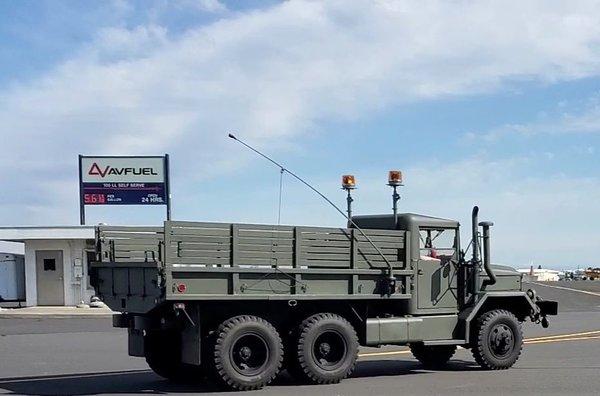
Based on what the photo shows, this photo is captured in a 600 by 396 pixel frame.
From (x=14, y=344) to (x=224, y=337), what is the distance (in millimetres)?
9004

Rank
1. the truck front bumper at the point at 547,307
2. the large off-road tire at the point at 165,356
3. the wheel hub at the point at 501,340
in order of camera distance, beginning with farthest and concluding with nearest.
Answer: the truck front bumper at the point at 547,307
the wheel hub at the point at 501,340
the large off-road tire at the point at 165,356

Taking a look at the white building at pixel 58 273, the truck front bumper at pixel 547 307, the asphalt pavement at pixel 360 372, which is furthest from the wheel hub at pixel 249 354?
the white building at pixel 58 273

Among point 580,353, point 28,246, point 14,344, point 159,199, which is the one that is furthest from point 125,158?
point 580,353

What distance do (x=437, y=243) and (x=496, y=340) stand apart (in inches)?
69.7

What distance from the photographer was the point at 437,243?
44.4 ft

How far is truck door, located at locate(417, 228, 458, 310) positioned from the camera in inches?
517

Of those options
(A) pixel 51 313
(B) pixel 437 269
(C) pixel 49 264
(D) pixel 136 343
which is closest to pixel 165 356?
(D) pixel 136 343

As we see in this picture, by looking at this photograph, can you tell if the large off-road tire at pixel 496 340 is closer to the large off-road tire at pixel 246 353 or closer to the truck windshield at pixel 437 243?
the truck windshield at pixel 437 243

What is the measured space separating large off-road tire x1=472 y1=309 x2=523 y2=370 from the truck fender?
0.55 ft

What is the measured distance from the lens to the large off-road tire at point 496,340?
13.5 metres

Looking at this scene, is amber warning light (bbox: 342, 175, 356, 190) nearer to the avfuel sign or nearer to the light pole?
the light pole

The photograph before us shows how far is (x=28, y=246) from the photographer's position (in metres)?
30.5

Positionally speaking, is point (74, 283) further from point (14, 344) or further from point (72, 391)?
point (72, 391)

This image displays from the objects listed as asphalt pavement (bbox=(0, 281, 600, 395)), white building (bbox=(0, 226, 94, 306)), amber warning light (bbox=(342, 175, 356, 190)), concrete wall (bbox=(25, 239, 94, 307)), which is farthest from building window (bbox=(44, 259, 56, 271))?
amber warning light (bbox=(342, 175, 356, 190))
